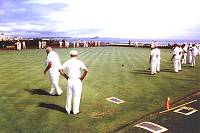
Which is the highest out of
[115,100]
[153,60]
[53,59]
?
[53,59]

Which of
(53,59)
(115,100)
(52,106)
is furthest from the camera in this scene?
(53,59)

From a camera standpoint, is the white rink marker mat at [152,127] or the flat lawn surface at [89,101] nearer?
the white rink marker mat at [152,127]

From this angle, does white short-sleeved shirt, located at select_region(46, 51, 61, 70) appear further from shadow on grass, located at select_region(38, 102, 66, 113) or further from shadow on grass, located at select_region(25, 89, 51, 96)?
shadow on grass, located at select_region(38, 102, 66, 113)

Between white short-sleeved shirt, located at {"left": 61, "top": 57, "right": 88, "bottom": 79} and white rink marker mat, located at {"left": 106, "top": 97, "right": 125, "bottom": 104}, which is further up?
white short-sleeved shirt, located at {"left": 61, "top": 57, "right": 88, "bottom": 79}

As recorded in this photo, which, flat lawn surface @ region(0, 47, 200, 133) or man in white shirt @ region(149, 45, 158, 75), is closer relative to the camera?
flat lawn surface @ region(0, 47, 200, 133)

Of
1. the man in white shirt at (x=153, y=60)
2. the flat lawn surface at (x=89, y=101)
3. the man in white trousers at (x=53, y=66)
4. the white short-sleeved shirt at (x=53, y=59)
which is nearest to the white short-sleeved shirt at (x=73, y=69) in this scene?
the flat lawn surface at (x=89, y=101)

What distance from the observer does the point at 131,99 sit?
48.8ft

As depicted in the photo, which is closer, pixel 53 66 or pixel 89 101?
pixel 89 101

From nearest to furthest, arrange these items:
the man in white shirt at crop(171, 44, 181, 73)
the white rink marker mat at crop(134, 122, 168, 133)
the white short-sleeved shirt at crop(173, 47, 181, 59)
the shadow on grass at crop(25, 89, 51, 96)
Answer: the white rink marker mat at crop(134, 122, 168, 133) → the shadow on grass at crop(25, 89, 51, 96) → the man in white shirt at crop(171, 44, 181, 73) → the white short-sleeved shirt at crop(173, 47, 181, 59)

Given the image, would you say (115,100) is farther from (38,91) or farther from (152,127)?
(38,91)

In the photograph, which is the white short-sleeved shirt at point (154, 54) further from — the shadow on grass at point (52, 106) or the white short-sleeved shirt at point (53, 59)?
the shadow on grass at point (52, 106)

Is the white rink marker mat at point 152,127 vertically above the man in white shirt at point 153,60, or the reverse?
the man in white shirt at point 153,60

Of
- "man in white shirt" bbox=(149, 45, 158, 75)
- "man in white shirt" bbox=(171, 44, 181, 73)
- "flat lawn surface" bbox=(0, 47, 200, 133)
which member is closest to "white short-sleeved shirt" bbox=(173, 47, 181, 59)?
"man in white shirt" bbox=(171, 44, 181, 73)

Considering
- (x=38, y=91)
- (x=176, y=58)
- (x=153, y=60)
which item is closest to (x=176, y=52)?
(x=176, y=58)
